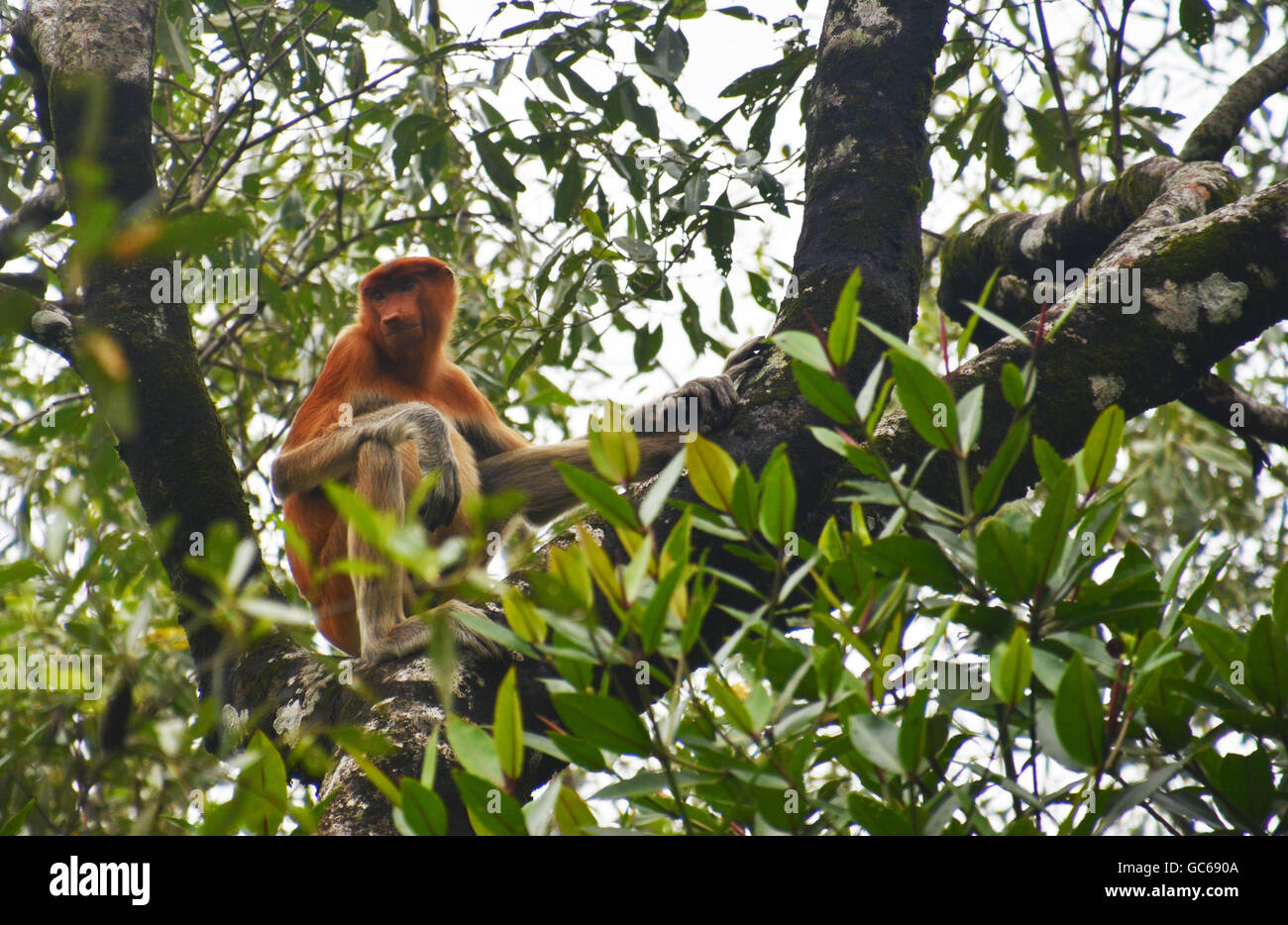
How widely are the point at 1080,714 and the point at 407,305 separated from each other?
3580mm

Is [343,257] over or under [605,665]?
over

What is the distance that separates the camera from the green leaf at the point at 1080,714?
1.08m

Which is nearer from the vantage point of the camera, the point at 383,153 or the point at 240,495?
the point at 240,495

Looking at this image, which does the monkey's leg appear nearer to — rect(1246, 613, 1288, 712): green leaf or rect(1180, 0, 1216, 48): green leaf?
rect(1246, 613, 1288, 712): green leaf

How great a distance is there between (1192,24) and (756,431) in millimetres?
1971

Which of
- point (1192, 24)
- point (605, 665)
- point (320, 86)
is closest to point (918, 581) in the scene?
point (605, 665)

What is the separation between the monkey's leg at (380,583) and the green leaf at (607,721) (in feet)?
5.56

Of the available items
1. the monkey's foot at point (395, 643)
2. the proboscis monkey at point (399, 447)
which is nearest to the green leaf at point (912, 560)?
the proboscis monkey at point (399, 447)

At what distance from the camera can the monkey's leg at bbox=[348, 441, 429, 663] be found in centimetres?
304

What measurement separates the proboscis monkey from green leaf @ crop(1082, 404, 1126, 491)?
1.36 meters

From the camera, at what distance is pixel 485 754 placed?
3.78 feet

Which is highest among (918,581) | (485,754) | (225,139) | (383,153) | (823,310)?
(225,139)

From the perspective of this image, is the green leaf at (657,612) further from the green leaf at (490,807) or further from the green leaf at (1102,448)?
the green leaf at (1102,448)
